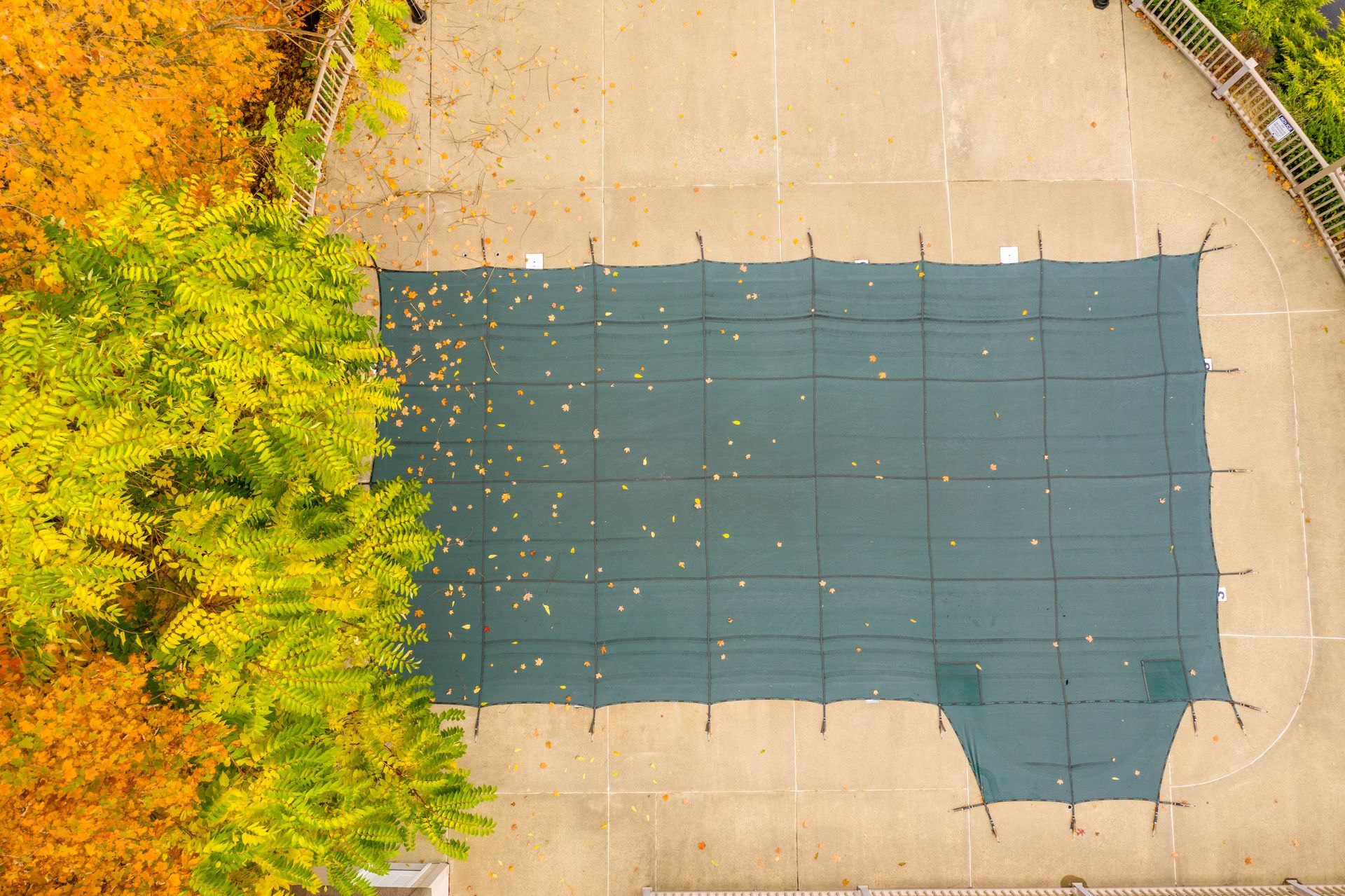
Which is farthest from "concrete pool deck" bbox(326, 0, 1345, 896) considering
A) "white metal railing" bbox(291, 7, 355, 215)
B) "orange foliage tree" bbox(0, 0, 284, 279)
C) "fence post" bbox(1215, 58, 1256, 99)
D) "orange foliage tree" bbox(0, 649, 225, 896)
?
"orange foliage tree" bbox(0, 649, 225, 896)

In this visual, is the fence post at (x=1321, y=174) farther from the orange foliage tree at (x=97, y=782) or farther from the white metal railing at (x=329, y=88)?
the orange foliage tree at (x=97, y=782)

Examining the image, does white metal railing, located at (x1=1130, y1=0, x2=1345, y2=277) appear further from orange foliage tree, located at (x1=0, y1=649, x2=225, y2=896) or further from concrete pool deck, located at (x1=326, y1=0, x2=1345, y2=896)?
orange foliage tree, located at (x1=0, y1=649, x2=225, y2=896)

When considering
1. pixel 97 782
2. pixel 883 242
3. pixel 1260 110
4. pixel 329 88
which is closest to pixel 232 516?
pixel 97 782

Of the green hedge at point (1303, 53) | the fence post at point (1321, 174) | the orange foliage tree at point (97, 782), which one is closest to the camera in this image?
the orange foliage tree at point (97, 782)

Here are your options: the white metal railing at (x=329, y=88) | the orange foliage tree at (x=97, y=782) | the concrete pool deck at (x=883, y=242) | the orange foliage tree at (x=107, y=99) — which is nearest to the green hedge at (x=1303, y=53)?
the concrete pool deck at (x=883, y=242)

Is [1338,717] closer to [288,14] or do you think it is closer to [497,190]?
[497,190]

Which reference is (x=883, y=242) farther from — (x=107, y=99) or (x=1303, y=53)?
(x=107, y=99)

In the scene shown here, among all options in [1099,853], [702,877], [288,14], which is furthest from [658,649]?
[288,14]
